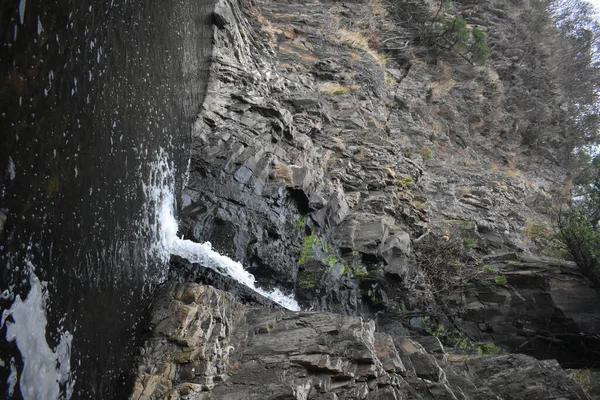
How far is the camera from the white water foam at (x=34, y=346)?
9.10 feet

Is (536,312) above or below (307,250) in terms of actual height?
above

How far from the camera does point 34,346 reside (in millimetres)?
3000

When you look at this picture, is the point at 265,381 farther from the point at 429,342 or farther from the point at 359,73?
the point at 359,73

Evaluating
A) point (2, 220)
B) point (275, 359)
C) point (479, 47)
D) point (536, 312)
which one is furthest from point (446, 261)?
point (479, 47)

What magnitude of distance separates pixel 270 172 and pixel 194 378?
4150 mm

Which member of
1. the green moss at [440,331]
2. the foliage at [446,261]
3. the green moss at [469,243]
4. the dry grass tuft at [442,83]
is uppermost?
the dry grass tuft at [442,83]

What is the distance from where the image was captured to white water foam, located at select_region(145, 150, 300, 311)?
571 cm

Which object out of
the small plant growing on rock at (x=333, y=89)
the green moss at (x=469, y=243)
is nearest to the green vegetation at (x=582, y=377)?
the green moss at (x=469, y=243)

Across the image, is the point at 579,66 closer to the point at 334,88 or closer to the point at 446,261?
the point at 334,88

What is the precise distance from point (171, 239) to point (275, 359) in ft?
7.53

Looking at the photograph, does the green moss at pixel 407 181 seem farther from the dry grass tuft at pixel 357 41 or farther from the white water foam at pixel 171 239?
the dry grass tuft at pixel 357 41

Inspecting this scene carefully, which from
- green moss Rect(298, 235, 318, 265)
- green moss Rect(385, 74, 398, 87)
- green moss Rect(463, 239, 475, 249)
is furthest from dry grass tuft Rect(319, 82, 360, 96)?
green moss Rect(298, 235, 318, 265)

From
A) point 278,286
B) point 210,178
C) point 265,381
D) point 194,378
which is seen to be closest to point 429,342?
point 278,286

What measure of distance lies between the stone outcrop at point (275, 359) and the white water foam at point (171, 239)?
86cm
